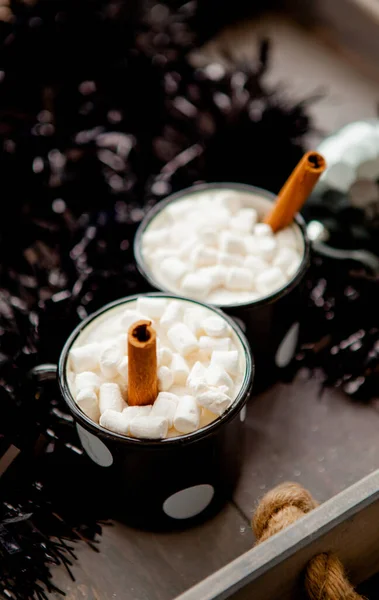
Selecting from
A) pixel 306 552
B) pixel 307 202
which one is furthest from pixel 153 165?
pixel 306 552

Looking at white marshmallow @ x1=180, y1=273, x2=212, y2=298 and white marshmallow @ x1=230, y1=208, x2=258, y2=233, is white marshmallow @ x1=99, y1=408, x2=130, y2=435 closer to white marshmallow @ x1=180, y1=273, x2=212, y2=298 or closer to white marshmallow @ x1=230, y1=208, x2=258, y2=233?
white marshmallow @ x1=180, y1=273, x2=212, y2=298

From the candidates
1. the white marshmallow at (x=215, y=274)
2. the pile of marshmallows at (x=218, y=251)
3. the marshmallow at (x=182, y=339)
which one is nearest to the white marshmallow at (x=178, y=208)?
the pile of marshmallows at (x=218, y=251)

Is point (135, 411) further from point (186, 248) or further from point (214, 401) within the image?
point (186, 248)

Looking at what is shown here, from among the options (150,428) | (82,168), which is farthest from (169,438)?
(82,168)

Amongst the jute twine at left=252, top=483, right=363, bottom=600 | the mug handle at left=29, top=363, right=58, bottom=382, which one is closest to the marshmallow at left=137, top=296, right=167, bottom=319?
the mug handle at left=29, top=363, right=58, bottom=382

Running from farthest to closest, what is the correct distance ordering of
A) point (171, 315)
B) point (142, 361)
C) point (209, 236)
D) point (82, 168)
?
point (82, 168) < point (209, 236) < point (171, 315) < point (142, 361)

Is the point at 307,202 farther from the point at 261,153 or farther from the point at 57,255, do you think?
the point at 57,255

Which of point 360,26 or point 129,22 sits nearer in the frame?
point 129,22
